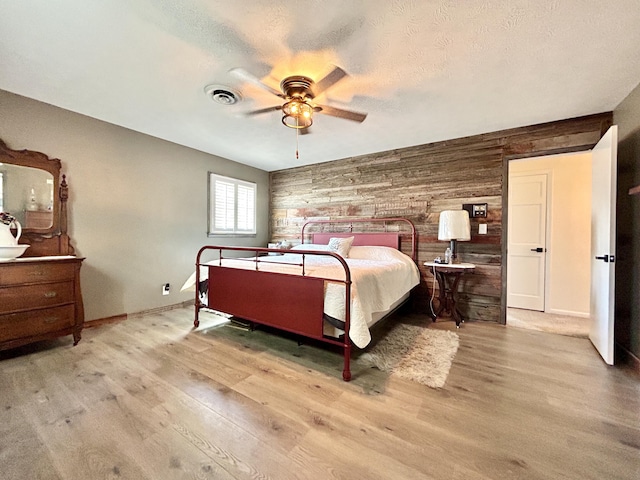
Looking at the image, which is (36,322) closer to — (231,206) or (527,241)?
(231,206)

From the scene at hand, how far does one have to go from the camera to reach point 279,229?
5520 millimetres

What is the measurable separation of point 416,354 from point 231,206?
12.7 ft

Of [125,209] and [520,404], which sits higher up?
[125,209]

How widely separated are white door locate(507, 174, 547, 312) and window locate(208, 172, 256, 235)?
4.58 metres

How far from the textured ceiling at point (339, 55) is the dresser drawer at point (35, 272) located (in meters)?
1.67

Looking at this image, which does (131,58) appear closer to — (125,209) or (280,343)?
(125,209)

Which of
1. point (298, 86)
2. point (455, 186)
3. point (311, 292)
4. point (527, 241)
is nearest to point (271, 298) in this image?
point (311, 292)

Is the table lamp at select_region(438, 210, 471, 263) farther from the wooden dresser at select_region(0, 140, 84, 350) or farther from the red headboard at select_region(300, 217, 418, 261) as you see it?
the wooden dresser at select_region(0, 140, 84, 350)

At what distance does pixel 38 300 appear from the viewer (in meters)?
2.36

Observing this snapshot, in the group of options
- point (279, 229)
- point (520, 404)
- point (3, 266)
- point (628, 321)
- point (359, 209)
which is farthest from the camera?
point (279, 229)

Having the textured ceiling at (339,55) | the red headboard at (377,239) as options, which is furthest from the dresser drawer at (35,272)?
the red headboard at (377,239)

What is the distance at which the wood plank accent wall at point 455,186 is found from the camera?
317 cm

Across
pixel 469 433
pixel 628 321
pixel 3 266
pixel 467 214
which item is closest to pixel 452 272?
pixel 467 214

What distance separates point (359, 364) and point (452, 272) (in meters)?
1.86
